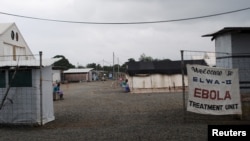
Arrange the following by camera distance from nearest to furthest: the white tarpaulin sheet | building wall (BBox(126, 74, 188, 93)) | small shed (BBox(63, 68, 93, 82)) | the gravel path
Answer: the gravel path, the white tarpaulin sheet, building wall (BBox(126, 74, 188, 93)), small shed (BBox(63, 68, 93, 82))

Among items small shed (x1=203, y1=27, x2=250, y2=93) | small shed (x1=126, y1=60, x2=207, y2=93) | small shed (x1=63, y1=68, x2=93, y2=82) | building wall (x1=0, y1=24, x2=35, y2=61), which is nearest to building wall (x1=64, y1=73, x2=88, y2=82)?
small shed (x1=63, y1=68, x2=93, y2=82)

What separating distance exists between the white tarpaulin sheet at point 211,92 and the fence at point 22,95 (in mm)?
5597

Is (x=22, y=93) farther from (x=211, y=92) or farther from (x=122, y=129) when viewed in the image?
(x=211, y=92)

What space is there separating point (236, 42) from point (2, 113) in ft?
31.8

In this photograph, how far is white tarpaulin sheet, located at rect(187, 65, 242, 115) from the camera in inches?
472

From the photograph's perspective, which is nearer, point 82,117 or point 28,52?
point 82,117

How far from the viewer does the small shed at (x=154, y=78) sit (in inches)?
1446

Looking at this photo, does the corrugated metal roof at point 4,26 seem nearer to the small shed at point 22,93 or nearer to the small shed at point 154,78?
the small shed at point 154,78

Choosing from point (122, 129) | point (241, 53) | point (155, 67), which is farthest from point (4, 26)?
point (122, 129)

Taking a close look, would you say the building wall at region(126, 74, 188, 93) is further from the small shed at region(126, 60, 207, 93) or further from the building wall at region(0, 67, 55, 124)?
the building wall at region(0, 67, 55, 124)

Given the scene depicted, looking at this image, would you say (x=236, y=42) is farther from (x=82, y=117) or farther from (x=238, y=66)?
(x=82, y=117)

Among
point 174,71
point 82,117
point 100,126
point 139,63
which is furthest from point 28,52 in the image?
point 100,126

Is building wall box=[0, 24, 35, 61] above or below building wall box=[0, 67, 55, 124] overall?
above

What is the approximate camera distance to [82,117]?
15.4 meters
